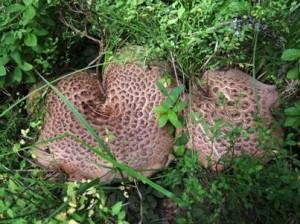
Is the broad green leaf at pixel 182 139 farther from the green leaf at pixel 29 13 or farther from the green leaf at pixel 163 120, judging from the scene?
the green leaf at pixel 29 13

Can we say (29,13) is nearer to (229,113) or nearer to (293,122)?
(229,113)

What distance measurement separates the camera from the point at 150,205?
2.50m

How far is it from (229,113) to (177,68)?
0.34m

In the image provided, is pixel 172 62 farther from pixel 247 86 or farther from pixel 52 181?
pixel 52 181

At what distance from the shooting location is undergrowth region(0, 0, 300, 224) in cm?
224

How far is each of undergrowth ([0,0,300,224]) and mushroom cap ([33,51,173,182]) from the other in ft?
0.24

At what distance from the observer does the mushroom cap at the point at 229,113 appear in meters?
2.36

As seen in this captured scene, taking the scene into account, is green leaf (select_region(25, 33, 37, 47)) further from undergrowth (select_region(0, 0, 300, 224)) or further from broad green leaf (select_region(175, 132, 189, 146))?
broad green leaf (select_region(175, 132, 189, 146))

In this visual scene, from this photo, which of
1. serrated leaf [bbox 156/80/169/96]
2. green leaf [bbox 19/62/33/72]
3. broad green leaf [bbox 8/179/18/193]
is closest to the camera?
broad green leaf [bbox 8/179/18/193]

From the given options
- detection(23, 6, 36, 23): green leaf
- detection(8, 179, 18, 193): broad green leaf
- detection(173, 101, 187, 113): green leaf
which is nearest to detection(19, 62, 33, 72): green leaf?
detection(23, 6, 36, 23): green leaf

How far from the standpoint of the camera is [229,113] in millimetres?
2391

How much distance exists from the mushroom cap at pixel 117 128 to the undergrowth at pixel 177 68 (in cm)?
7

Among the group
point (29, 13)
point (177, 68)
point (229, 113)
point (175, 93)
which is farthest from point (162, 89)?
point (29, 13)

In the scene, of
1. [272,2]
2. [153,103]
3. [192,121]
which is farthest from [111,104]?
[272,2]
